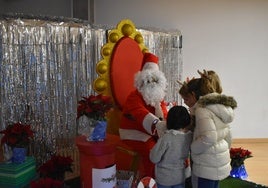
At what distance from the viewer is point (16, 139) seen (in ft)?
7.38

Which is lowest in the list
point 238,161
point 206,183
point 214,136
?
point 238,161

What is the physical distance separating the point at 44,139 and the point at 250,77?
344 cm

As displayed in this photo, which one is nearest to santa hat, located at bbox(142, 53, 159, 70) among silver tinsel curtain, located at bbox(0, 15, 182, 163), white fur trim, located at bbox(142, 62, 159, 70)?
white fur trim, located at bbox(142, 62, 159, 70)

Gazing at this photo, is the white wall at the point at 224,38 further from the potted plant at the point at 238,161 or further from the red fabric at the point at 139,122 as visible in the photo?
the red fabric at the point at 139,122

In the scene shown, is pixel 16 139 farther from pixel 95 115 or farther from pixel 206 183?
pixel 206 183

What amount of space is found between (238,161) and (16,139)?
2.07 metres

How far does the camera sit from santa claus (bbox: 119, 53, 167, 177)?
2.45m

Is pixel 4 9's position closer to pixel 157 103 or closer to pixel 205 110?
pixel 157 103

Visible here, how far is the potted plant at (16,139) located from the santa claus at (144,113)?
74 cm

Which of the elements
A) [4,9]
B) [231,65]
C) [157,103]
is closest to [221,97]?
[157,103]

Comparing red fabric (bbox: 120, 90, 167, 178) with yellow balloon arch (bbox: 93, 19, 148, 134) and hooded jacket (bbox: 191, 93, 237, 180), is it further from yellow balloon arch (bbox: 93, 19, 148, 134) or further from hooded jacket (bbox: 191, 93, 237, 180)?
hooded jacket (bbox: 191, 93, 237, 180)

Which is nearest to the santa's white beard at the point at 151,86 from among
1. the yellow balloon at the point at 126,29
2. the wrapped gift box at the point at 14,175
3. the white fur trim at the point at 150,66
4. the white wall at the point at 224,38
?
the white fur trim at the point at 150,66

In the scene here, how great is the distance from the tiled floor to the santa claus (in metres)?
1.72

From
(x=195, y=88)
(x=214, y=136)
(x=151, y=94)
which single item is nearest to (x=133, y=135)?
(x=151, y=94)
